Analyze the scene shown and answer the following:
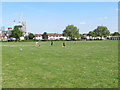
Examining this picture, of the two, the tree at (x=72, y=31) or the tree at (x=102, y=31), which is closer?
the tree at (x=72, y=31)

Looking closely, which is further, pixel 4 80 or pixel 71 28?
pixel 71 28

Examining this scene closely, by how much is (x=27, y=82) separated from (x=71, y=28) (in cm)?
16573

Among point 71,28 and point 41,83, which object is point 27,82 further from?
point 71,28

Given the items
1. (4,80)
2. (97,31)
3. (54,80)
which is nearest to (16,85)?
(4,80)

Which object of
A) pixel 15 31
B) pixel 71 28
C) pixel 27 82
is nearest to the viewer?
pixel 27 82

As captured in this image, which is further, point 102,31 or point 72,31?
point 102,31

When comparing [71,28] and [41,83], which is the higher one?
[71,28]

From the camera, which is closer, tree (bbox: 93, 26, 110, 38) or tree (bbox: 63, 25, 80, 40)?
tree (bbox: 63, 25, 80, 40)

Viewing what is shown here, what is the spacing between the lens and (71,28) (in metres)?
174

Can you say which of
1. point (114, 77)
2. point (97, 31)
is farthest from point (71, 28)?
point (114, 77)

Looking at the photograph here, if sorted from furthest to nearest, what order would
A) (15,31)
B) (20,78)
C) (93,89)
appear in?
(15,31), (20,78), (93,89)

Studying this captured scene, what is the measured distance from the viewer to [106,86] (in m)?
8.48

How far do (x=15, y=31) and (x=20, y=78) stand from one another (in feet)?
352

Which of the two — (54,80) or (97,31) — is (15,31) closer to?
(97,31)
